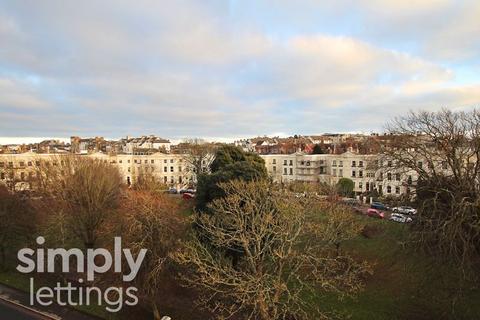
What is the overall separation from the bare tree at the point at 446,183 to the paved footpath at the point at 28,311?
1796cm

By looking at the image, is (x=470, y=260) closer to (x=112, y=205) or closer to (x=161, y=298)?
(x=161, y=298)

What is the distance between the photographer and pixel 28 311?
75.7 feet

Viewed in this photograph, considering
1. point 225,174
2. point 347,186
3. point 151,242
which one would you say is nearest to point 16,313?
point 151,242

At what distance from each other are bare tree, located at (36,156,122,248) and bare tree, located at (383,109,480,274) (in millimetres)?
22437

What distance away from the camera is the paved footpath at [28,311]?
22.0 meters

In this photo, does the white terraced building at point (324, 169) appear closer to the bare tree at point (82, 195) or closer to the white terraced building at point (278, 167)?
the white terraced building at point (278, 167)

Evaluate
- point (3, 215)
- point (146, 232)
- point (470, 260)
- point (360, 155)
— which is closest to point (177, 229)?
point (146, 232)

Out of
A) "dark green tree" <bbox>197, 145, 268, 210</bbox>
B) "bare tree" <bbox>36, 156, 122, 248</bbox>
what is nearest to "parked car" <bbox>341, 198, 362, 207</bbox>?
"dark green tree" <bbox>197, 145, 268, 210</bbox>

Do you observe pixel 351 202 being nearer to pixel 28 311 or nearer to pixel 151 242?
pixel 151 242

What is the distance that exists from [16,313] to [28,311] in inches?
23.6

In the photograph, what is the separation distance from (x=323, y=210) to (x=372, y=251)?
7612 mm

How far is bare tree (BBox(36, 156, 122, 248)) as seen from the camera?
104ft

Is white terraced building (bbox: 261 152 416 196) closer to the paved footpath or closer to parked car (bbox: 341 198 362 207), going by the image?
parked car (bbox: 341 198 362 207)

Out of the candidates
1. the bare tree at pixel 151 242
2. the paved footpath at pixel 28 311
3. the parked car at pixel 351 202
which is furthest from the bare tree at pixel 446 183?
the parked car at pixel 351 202
